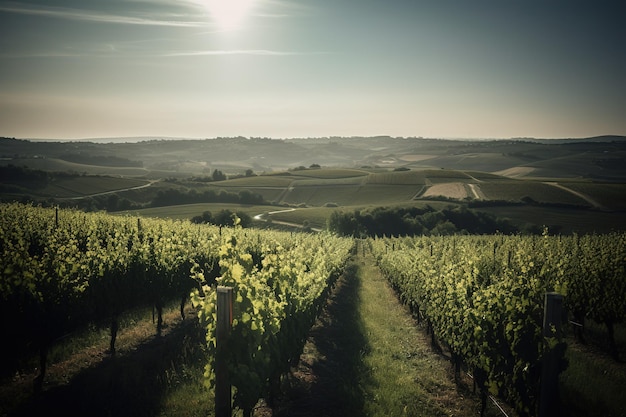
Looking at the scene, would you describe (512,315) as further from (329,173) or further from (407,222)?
(329,173)

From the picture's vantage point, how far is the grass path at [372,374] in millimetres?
8188

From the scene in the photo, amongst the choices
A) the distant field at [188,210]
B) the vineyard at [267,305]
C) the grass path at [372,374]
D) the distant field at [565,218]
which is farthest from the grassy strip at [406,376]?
the distant field at [188,210]

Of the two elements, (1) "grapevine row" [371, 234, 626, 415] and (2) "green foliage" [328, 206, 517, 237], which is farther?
(2) "green foliage" [328, 206, 517, 237]

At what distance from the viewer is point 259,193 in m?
103

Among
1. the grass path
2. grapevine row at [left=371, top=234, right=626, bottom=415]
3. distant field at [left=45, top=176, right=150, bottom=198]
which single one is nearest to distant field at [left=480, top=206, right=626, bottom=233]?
grapevine row at [left=371, top=234, right=626, bottom=415]

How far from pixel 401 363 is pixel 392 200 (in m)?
81.5

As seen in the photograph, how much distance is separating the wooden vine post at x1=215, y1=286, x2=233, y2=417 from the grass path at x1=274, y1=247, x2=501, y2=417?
2424 millimetres

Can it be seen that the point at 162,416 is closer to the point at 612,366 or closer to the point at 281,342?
the point at 281,342

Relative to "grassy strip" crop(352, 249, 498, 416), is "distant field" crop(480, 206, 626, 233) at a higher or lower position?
lower

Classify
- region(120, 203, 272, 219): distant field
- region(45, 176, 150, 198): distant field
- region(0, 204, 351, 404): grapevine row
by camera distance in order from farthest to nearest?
region(45, 176, 150, 198): distant field < region(120, 203, 272, 219): distant field < region(0, 204, 351, 404): grapevine row

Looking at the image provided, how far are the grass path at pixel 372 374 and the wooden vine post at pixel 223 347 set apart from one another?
242cm

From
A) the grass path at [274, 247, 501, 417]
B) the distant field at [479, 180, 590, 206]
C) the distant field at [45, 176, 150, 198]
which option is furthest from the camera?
the distant field at [45, 176, 150, 198]

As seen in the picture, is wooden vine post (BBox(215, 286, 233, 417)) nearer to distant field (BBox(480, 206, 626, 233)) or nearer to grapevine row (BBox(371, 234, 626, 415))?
grapevine row (BBox(371, 234, 626, 415))

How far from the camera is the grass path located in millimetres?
8188
